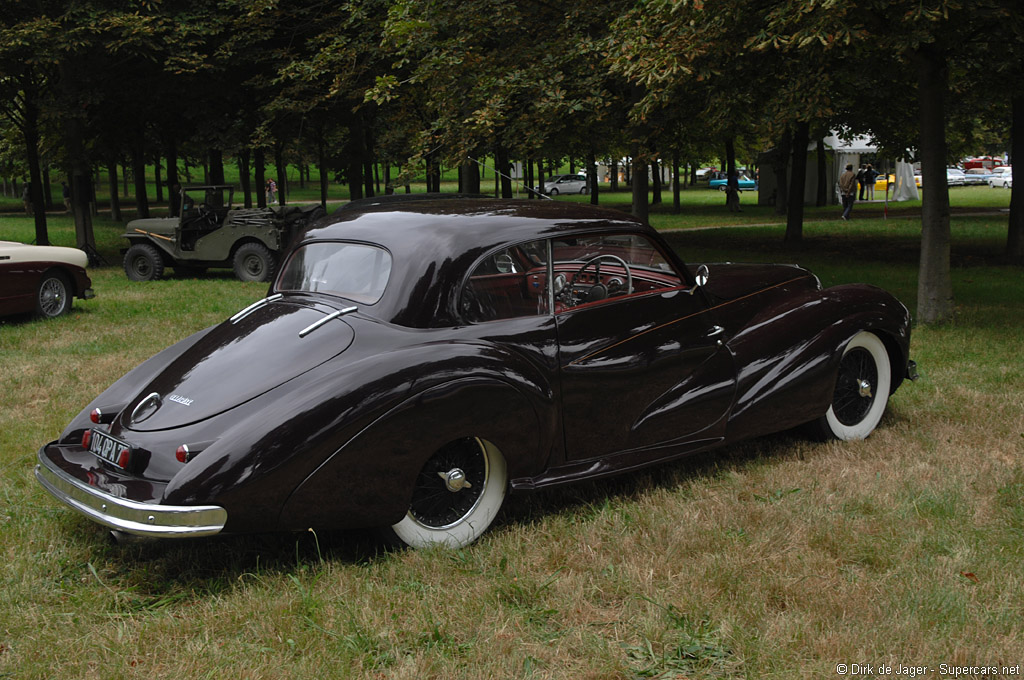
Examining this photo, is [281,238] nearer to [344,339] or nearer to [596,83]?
[596,83]

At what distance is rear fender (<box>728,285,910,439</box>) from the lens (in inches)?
198

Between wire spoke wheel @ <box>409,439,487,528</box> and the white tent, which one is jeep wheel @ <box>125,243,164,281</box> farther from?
the white tent

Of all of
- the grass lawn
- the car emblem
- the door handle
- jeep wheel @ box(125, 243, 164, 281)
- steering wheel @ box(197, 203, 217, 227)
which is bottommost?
the grass lawn

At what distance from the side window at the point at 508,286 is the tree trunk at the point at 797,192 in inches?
646

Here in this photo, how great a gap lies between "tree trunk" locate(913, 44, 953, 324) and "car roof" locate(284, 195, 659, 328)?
5.89 metres

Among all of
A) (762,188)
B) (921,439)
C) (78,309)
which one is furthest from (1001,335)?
(762,188)

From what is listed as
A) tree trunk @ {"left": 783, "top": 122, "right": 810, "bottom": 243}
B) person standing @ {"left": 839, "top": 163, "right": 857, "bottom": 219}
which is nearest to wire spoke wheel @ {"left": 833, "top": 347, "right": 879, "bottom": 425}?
tree trunk @ {"left": 783, "top": 122, "right": 810, "bottom": 243}

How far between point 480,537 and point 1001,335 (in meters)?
6.87

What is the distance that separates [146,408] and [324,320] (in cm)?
88

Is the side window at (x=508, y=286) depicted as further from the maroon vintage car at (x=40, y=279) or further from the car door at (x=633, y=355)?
the maroon vintage car at (x=40, y=279)

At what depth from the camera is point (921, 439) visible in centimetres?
557

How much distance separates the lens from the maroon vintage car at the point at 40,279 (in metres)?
10.2

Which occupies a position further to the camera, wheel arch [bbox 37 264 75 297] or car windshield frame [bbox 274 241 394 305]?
wheel arch [bbox 37 264 75 297]

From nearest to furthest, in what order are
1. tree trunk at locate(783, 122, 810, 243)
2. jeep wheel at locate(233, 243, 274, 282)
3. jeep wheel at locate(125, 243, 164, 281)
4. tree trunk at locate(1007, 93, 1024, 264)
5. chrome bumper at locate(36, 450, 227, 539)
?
chrome bumper at locate(36, 450, 227, 539)
tree trunk at locate(1007, 93, 1024, 264)
jeep wheel at locate(233, 243, 274, 282)
jeep wheel at locate(125, 243, 164, 281)
tree trunk at locate(783, 122, 810, 243)
